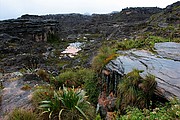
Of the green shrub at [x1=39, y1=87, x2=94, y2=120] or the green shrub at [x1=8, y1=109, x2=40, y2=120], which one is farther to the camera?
the green shrub at [x1=39, y1=87, x2=94, y2=120]

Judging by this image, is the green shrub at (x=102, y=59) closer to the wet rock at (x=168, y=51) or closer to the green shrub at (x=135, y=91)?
the wet rock at (x=168, y=51)

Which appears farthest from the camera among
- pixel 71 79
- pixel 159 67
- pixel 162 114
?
pixel 71 79

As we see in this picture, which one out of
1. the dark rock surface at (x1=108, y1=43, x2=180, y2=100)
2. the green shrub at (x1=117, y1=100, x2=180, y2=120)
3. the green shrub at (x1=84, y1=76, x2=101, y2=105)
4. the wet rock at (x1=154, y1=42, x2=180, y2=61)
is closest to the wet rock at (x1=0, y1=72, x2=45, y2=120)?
the green shrub at (x1=84, y1=76, x2=101, y2=105)

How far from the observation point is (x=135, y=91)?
26.2 ft

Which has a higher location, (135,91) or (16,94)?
(135,91)

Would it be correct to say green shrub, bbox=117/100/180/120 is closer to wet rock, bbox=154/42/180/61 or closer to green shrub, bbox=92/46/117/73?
wet rock, bbox=154/42/180/61

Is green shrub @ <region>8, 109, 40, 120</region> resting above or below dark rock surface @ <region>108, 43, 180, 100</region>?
below

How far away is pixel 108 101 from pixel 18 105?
122 inches

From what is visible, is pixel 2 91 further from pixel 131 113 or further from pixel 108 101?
pixel 131 113

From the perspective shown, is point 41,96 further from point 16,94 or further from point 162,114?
point 162,114

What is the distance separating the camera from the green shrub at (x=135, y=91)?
25.4ft

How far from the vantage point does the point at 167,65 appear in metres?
9.69

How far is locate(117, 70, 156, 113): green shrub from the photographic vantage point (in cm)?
773

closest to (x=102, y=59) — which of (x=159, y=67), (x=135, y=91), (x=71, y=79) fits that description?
(x=159, y=67)
